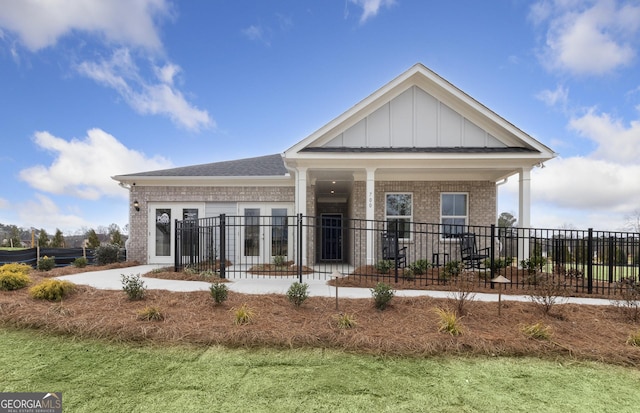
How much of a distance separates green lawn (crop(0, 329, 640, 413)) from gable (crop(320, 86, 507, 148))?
7270mm

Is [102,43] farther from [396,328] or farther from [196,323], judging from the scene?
[396,328]

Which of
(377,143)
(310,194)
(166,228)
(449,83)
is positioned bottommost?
(166,228)

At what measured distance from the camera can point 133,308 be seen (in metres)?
5.34

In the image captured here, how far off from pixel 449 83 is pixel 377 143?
2.82 meters

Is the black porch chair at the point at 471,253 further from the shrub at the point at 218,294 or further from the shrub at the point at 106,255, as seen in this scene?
the shrub at the point at 106,255

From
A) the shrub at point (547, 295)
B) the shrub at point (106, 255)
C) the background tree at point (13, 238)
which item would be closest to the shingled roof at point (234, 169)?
the shrub at point (106, 255)

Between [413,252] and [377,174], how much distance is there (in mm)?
3088

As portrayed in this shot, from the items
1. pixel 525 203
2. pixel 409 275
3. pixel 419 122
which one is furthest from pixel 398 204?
pixel 409 275

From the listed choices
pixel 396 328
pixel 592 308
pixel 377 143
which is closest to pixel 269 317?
pixel 396 328

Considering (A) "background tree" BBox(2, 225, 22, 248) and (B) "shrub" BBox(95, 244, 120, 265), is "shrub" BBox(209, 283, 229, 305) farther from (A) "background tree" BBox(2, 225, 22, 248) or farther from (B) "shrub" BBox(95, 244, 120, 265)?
(A) "background tree" BBox(2, 225, 22, 248)

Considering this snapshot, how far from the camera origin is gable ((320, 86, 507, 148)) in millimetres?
10086

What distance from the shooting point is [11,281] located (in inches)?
253

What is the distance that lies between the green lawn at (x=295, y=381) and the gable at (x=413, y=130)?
7.27 meters

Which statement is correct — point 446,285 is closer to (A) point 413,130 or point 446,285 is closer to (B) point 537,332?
(B) point 537,332
